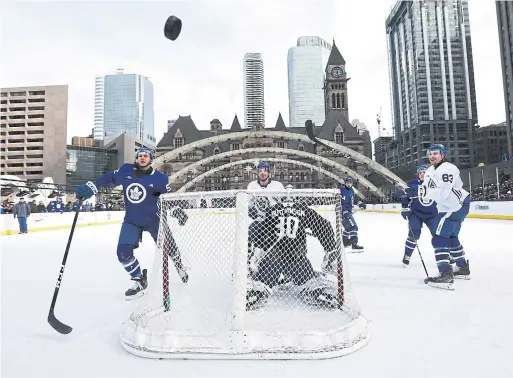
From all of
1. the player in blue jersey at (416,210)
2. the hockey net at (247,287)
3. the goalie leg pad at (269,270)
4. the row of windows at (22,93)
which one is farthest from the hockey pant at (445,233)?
the row of windows at (22,93)

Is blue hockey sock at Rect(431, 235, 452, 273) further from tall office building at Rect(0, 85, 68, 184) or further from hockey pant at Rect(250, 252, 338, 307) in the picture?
tall office building at Rect(0, 85, 68, 184)

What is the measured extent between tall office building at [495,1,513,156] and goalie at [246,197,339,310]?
2375 inches

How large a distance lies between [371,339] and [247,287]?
31.6 inches

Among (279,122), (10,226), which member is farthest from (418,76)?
(10,226)

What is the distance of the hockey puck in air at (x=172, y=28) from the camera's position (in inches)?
234

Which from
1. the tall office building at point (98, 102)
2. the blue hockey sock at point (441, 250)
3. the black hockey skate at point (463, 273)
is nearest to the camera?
the blue hockey sock at point (441, 250)

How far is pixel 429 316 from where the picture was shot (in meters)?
2.46

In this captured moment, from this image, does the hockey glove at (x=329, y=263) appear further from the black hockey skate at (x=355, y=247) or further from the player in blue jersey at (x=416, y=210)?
the black hockey skate at (x=355, y=247)

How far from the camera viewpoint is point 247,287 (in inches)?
94.0

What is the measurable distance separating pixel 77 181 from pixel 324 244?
3152 inches

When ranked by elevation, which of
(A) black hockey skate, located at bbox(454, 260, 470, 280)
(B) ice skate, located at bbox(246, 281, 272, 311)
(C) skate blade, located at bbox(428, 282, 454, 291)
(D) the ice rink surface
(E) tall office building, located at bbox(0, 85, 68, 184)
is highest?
(E) tall office building, located at bbox(0, 85, 68, 184)

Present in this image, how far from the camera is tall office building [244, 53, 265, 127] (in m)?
158

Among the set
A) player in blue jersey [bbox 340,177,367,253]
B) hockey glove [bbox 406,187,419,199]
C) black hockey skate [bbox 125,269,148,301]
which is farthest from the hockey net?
player in blue jersey [bbox 340,177,367,253]

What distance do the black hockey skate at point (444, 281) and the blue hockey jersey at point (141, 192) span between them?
256cm
